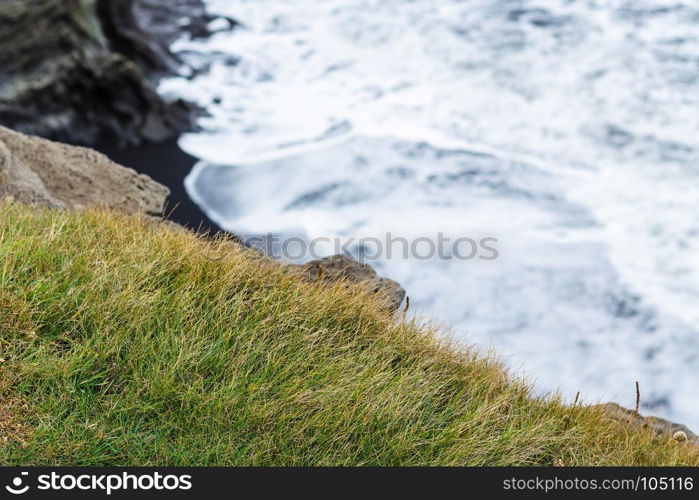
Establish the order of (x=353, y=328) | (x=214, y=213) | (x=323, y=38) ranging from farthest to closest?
(x=323, y=38), (x=214, y=213), (x=353, y=328)

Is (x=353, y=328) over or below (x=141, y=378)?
below

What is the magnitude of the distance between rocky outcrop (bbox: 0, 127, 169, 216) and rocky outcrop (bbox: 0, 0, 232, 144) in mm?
3616

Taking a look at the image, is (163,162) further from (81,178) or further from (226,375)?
(226,375)

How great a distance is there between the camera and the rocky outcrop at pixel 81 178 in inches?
189

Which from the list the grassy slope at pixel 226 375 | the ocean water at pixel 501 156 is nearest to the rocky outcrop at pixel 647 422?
the grassy slope at pixel 226 375

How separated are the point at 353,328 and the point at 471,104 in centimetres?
700

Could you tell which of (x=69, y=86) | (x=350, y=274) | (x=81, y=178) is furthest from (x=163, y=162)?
(x=350, y=274)

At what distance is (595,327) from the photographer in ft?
22.3

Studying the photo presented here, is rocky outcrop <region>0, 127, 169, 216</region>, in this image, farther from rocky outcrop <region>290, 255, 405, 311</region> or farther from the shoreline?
the shoreline

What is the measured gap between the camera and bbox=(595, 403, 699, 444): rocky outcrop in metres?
3.62

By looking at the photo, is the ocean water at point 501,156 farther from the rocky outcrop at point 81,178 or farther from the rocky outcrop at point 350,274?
the rocky outcrop at point 81,178

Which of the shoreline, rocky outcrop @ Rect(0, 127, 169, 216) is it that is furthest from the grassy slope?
the shoreline

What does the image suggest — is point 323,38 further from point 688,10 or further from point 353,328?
point 353,328
